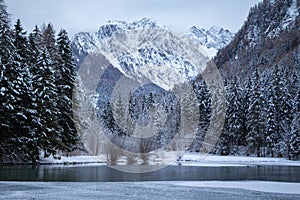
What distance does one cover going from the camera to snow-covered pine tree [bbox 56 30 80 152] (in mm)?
41125

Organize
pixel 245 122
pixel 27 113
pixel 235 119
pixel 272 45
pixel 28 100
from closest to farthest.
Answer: pixel 27 113
pixel 28 100
pixel 245 122
pixel 235 119
pixel 272 45

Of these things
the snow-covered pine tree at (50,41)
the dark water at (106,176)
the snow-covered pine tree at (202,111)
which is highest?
the snow-covered pine tree at (50,41)

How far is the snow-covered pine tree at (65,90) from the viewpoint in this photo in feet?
135

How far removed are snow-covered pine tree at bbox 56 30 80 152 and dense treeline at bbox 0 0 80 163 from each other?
0.10m

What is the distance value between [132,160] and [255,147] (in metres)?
25.7

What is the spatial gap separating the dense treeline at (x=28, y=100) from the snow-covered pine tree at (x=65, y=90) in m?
0.10

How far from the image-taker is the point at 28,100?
33.4 meters

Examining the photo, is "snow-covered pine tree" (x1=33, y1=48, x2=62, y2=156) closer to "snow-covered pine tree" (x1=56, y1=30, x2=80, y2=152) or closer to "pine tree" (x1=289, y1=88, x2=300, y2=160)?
"snow-covered pine tree" (x1=56, y1=30, x2=80, y2=152)

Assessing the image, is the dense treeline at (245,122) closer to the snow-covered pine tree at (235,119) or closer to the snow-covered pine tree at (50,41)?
the snow-covered pine tree at (235,119)

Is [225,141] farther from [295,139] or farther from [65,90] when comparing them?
[65,90]

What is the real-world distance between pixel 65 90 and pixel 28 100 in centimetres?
892

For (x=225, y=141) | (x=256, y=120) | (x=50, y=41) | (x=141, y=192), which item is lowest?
(x=141, y=192)

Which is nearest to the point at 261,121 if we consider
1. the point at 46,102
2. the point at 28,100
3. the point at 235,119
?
the point at 235,119

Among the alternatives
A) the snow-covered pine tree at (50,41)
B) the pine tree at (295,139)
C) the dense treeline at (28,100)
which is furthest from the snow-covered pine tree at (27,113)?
the pine tree at (295,139)
